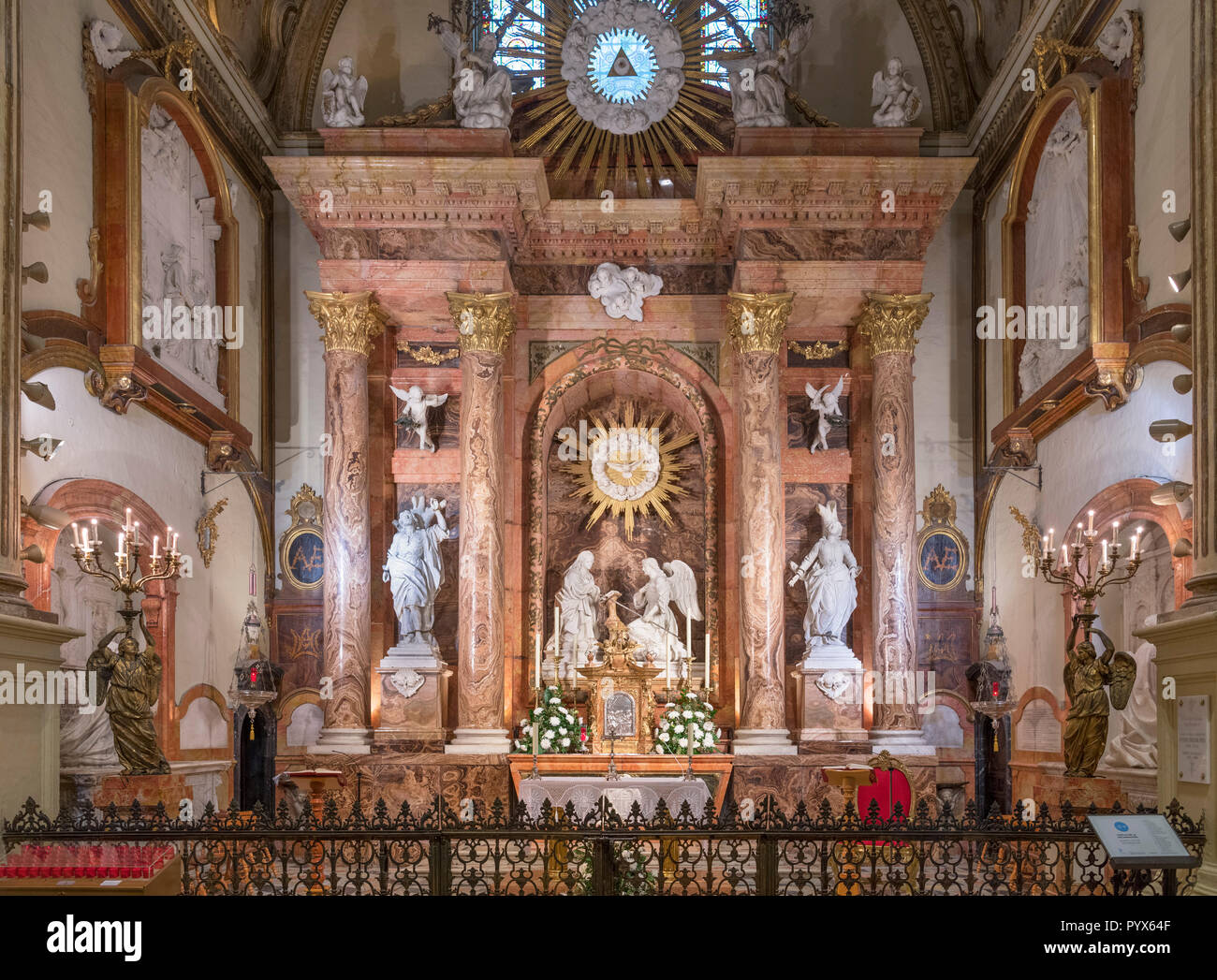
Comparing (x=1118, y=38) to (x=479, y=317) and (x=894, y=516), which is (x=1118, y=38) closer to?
(x=894, y=516)

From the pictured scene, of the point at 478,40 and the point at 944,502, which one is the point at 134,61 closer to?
the point at 478,40

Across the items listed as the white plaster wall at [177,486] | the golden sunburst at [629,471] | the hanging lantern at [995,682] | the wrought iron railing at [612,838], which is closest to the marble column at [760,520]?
the golden sunburst at [629,471]

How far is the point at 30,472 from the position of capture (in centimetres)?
1189

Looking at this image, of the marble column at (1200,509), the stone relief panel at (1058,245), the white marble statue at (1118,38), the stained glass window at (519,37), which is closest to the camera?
the marble column at (1200,509)

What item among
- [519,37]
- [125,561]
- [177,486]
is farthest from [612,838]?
[519,37]

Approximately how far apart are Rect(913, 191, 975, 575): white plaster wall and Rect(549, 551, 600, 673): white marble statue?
4.84 meters

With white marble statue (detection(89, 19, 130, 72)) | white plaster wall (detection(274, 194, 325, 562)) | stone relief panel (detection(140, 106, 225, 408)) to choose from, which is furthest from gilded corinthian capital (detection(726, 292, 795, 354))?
white marble statue (detection(89, 19, 130, 72))

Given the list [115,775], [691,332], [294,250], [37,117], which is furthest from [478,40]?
[115,775]

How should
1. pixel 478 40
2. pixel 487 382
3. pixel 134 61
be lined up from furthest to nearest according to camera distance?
1. pixel 478 40
2. pixel 487 382
3. pixel 134 61

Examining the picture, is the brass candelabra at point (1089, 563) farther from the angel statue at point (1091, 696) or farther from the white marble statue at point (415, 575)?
the white marble statue at point (415, 575)

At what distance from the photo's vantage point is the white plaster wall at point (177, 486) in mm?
12537

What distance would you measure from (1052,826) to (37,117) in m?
10.4

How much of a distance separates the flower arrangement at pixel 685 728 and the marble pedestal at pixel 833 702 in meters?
1.22

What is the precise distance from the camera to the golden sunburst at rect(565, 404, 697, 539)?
18875 millimetres
